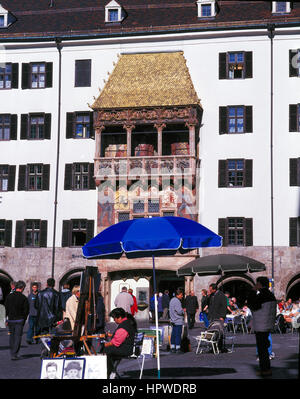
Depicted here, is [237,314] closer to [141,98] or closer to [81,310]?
[141,98]

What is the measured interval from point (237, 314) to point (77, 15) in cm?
2225

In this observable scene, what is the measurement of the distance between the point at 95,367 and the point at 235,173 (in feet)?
98.2

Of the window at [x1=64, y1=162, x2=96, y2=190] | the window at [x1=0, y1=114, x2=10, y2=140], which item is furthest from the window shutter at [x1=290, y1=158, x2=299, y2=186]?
the window at [x1=0, y1=114, x2=10, y2=140]

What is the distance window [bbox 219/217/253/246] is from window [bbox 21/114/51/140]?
34.6ft

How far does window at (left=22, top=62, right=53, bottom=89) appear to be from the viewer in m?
43.2

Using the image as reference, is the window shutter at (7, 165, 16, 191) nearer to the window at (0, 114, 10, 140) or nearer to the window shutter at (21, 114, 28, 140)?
the window shutter at (21, 114, 28, 140)

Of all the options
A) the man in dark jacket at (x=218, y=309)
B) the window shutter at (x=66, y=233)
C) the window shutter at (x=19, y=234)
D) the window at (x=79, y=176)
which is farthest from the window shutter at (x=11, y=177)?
the man in dark jacket at (x=218, y=309)

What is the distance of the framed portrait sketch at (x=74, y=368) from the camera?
36.3 feet

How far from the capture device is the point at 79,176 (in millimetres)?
41844

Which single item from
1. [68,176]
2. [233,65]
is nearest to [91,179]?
[68,176]

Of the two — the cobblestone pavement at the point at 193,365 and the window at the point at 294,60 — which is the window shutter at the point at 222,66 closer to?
the window at the point at 294,60

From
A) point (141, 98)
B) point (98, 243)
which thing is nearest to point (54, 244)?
point (141, 98)
